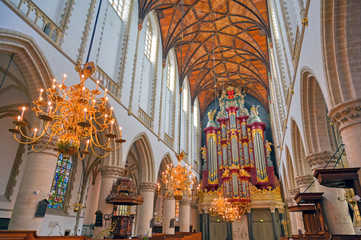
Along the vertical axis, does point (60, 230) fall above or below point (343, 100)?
below

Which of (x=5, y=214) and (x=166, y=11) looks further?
(x=166, y=11)

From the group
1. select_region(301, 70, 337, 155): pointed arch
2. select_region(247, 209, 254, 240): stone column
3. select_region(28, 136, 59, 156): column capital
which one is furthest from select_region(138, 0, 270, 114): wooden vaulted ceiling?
select_region(247, 209, 254, 240): stone column

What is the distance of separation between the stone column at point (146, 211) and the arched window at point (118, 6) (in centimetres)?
920

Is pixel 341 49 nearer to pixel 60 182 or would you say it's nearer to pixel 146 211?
pixel 146 211

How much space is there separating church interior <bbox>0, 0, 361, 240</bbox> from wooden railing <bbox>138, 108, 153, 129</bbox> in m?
0.06

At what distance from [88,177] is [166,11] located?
12.3 metres

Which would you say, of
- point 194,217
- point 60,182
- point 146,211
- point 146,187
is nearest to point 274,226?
point 194,217

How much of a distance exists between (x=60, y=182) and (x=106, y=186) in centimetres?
497

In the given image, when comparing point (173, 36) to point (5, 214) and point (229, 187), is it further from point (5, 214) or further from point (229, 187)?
point (5, 214)

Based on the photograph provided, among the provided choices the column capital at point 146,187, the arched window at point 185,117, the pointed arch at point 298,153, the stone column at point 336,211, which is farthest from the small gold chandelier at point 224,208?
the stone column at point 336,211

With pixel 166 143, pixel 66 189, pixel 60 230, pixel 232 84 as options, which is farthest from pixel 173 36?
pixel 60 230

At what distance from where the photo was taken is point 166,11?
17.5 meters

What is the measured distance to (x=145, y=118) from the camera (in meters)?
14.1

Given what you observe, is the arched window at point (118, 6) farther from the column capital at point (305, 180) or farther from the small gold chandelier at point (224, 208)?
the small gold chandelier at point (224, 208)
